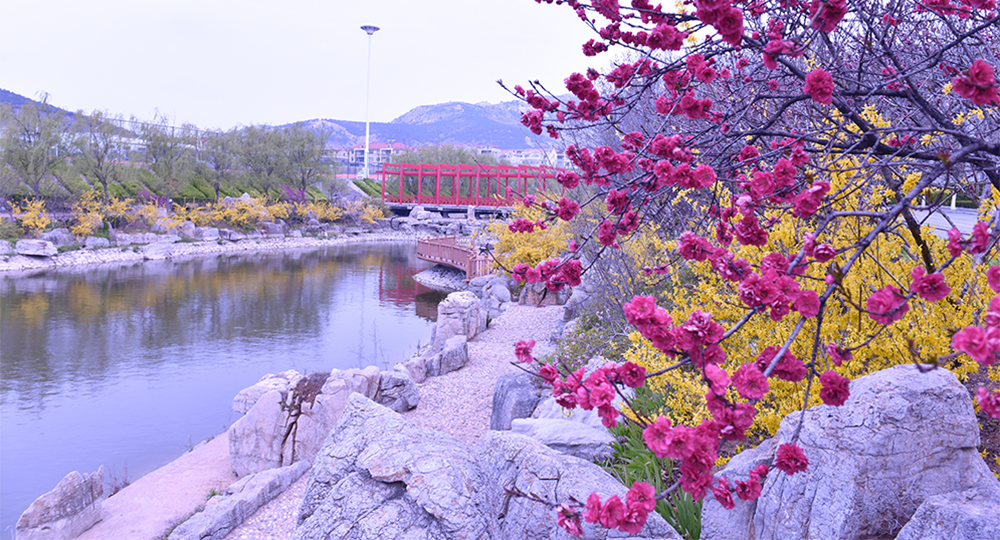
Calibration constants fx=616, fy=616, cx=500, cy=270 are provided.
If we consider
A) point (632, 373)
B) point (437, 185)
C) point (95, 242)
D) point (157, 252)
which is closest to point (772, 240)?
point (632, 373)

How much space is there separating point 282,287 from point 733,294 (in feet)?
63.7

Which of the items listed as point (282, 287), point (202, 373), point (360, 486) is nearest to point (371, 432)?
point (360, 486)

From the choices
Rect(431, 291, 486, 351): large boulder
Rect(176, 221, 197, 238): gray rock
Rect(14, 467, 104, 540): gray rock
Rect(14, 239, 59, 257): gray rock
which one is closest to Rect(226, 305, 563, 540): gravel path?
Rect(431, 291, 486, 351): large boulder

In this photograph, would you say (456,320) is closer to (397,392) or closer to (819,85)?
(397,392)

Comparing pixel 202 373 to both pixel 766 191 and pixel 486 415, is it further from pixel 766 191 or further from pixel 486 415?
pixel 766 191

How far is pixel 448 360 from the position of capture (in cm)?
970

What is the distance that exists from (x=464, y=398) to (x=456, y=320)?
328 cm

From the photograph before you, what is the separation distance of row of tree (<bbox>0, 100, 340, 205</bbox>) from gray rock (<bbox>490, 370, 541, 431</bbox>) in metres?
28.5

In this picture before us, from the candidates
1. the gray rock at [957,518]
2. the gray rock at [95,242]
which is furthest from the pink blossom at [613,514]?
the gray rock at [95,242]

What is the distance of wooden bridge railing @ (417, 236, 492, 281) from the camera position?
2073cm

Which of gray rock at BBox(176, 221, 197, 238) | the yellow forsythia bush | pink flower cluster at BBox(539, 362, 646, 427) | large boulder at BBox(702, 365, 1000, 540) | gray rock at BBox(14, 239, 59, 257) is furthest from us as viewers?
gray rock at BBox(176, 221, 197, 238)

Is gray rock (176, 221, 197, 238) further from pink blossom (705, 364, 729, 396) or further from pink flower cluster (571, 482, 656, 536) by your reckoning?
pink blossom (705, 364, 729, 396)

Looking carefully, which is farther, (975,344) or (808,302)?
(808,302)

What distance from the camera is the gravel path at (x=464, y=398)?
18.2ft
